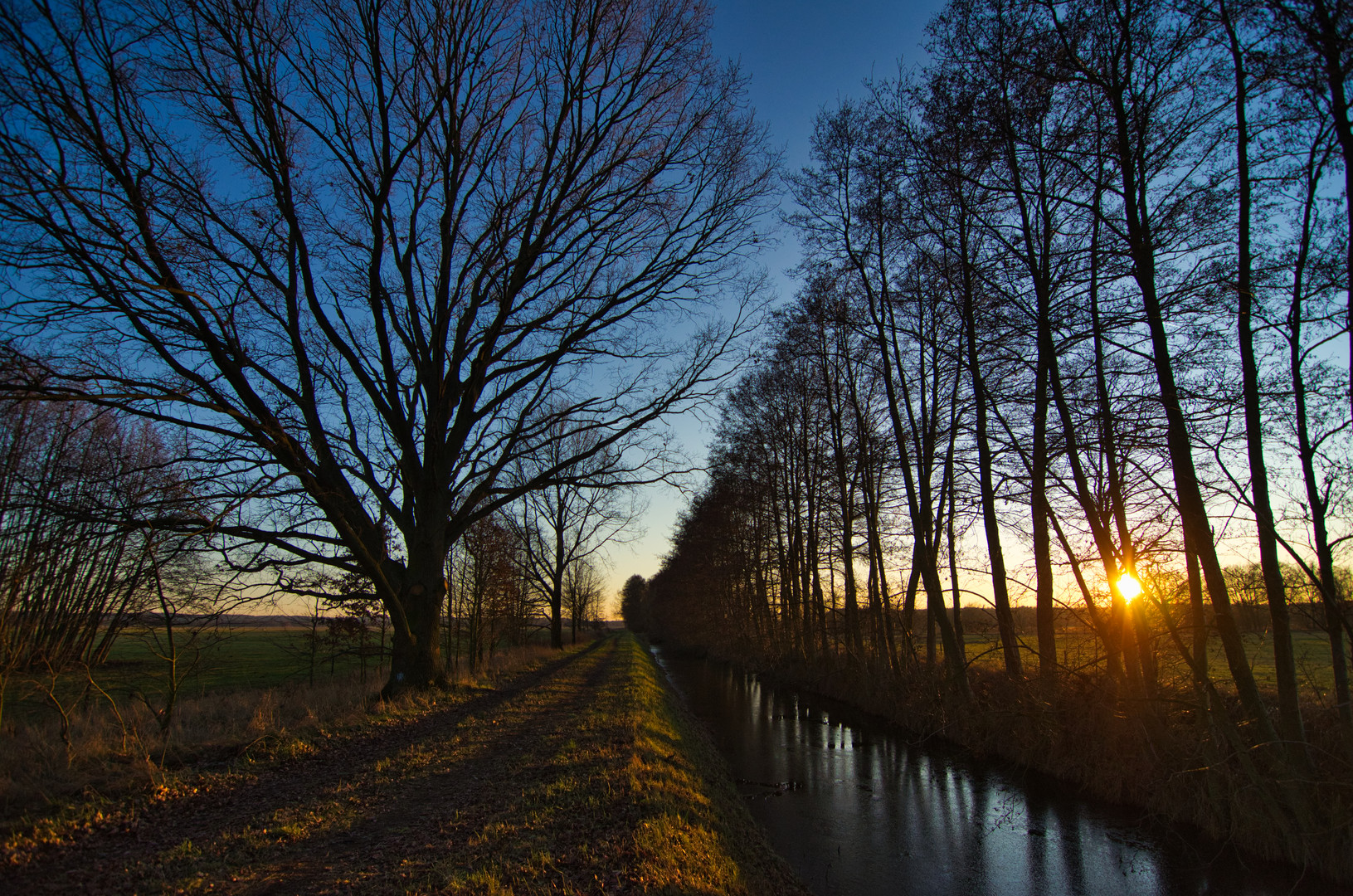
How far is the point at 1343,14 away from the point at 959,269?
7.21m

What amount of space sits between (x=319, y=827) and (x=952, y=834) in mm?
6902

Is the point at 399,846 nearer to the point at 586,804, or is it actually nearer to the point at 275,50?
the point at 586,804

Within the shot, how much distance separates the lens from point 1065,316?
9.08 meters

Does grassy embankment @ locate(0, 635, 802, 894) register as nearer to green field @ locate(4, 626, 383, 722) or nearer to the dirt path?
the dirt path

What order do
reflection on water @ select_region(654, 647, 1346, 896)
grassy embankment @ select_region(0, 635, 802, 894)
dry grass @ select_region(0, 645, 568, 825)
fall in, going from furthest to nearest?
1. reflection on water @ select_region(654, 647, 1346, 896)
2. dry grass @ select_region(0, 645, 568, 825)
3. grassy embankment @ select_region(0, 635, 802, 894)

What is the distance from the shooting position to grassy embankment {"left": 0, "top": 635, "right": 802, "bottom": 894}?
4.17 meters

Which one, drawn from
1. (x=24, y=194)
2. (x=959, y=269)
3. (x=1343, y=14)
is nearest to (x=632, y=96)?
(x=959, y=269)

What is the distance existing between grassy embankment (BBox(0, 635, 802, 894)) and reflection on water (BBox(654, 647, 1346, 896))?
92 cm

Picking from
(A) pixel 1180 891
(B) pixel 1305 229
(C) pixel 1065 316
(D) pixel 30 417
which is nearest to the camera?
(A) pixel 1180 891

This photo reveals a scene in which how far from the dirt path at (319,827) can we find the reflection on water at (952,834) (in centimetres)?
330

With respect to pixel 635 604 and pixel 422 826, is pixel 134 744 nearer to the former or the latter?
pixel 422 826

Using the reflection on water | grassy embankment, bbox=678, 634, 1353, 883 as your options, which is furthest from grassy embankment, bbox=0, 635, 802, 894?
grassy embankment, bbox=678, 634, 1353, 883

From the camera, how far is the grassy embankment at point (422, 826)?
417 cm

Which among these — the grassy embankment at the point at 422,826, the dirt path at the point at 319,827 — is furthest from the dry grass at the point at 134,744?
the dirt path at the point at 319,827
